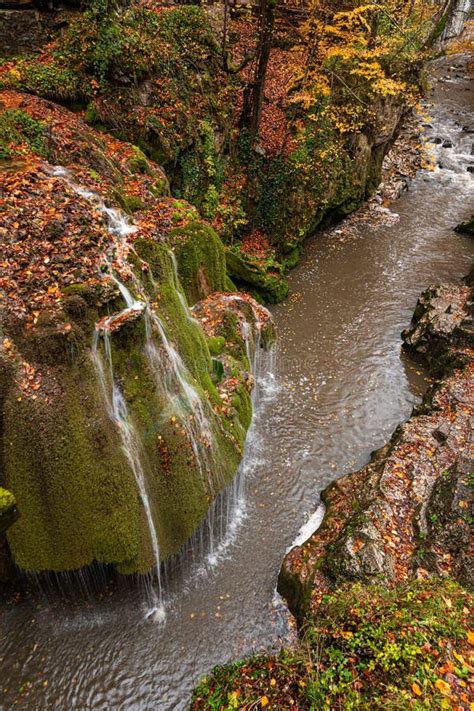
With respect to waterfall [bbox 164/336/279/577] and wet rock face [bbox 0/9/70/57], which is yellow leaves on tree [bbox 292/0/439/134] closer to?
wet rock face [bbox 0/9/70/57]

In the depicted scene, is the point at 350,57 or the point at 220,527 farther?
the point at 350,57

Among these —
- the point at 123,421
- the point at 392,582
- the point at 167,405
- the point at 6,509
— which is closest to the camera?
the point at 6,509

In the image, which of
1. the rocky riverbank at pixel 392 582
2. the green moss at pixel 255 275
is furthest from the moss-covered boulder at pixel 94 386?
the green moss at pixel 255 275

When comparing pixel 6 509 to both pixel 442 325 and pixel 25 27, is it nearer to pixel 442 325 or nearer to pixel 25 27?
pixel 442 325

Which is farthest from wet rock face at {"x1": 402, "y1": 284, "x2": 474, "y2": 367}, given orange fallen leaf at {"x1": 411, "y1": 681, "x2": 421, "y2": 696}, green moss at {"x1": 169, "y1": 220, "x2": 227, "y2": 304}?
orange fallen leaf at {"x1": 411, "y1": 681, "x2": 421, "y2": 696}

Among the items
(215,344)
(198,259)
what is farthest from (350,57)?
(215,344)

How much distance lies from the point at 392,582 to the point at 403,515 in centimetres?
142

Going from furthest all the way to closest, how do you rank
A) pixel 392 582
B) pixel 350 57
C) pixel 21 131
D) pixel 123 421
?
pixel 350 57
pixel 21 131
pixel 392 582
pixel 123 421

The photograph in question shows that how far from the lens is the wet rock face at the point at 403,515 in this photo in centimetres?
703

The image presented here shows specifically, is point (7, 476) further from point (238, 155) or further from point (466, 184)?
point (466, 184)

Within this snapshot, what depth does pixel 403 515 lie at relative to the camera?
7898mm

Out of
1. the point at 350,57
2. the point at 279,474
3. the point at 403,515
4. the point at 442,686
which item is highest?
the point at 350,57

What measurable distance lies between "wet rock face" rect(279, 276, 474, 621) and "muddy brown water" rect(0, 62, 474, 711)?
0.74m

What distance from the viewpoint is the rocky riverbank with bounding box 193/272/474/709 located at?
4.45 m
